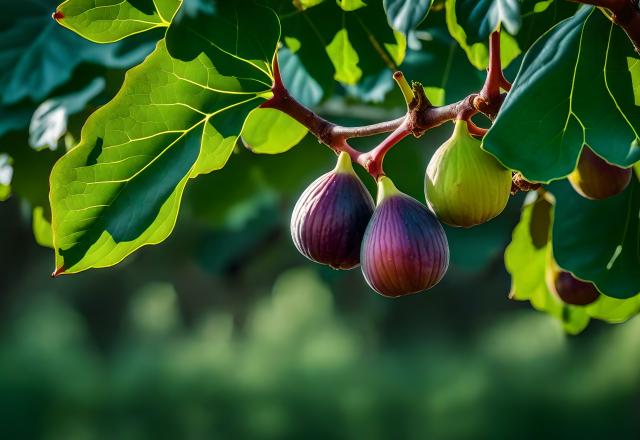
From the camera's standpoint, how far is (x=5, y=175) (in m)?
1.12

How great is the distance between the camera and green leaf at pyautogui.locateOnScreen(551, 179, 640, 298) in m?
0.88

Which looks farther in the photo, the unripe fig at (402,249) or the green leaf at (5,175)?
the green leaf at (5,175)

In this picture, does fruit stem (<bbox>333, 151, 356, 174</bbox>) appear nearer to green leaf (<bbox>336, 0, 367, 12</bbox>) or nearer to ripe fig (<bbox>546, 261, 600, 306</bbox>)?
green leaf (<bbox>336, 0, 367, 12</bbox>)

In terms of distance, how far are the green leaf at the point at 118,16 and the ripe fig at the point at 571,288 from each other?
1.32 feet

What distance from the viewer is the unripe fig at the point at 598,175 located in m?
0.74

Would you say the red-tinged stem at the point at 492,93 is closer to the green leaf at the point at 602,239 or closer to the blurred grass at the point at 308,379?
the green leaf at the point at 602,239

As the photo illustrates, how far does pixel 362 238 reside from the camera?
74 centimetres

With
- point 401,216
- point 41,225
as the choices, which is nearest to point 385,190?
point 401,216

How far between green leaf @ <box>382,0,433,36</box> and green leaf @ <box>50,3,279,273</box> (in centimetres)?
10

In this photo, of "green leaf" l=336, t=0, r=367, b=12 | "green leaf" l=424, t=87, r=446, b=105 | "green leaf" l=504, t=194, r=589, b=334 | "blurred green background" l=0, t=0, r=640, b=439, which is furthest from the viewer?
"blurred green background" l=0, t=0, r=640, b=439

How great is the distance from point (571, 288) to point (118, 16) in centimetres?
45

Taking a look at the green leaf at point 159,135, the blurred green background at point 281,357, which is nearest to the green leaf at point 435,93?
the green leaf at point 159,135

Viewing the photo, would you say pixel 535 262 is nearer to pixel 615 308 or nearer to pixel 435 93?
pixel 615 308

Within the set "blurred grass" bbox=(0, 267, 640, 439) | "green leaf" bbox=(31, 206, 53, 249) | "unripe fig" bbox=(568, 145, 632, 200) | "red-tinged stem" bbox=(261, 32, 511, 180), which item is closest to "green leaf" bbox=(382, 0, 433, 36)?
"red-tinged stem" bbox=(261, 32, 511, 180)
